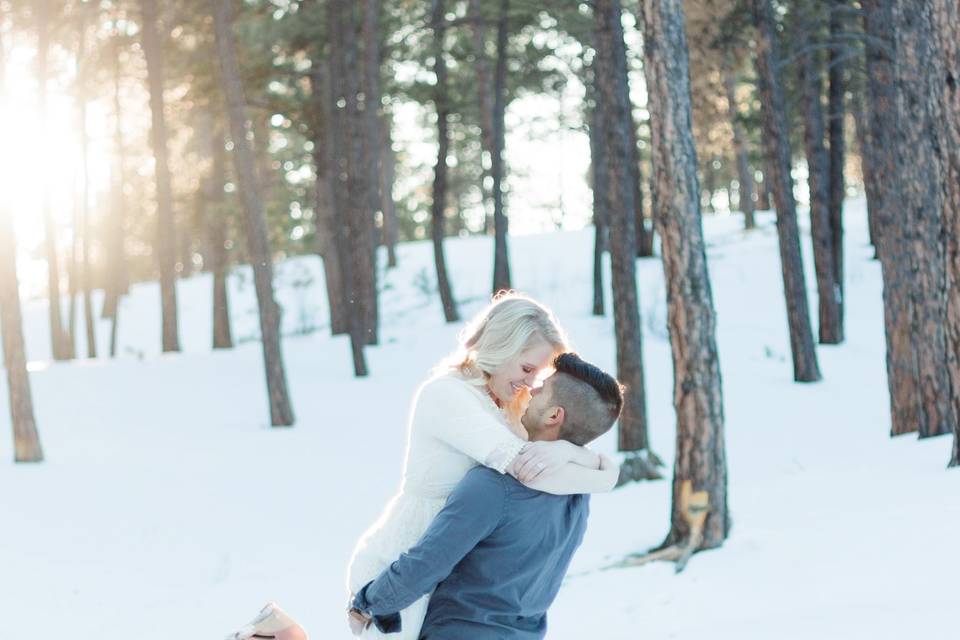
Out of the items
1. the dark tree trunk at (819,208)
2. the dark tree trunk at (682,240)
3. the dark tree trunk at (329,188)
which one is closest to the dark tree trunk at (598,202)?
the dark tree trunk at (819,208)

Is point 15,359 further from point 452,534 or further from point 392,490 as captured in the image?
point 452,534

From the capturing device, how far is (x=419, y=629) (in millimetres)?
3324

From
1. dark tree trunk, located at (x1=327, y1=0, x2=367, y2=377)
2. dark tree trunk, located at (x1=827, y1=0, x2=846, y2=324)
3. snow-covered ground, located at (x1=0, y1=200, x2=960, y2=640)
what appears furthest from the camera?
dark tree trunk, located at (x1=827, y1=0, x2=846, y2=324)

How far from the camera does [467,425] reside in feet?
10.5

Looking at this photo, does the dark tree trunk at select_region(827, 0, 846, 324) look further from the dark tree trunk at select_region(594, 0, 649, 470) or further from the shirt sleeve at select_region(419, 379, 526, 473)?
the shirt sleeve at select_region(419, 379, 526, 473)

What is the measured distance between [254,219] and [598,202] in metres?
10.7

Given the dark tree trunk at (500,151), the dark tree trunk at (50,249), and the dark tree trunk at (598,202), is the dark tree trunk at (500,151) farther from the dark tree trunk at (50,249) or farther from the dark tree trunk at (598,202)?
the dark tree trunk at (50,249)

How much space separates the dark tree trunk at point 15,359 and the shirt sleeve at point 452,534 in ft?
45.5

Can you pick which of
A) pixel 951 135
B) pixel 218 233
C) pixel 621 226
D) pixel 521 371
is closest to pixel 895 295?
pixel 621 226

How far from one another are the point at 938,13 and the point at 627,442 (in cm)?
767

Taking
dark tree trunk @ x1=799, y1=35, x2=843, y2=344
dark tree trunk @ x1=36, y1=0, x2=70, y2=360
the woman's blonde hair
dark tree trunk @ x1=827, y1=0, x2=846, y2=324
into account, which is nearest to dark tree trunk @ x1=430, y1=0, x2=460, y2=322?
dark tree trunk @ x1=799, y1=35, x2=843, y2=344

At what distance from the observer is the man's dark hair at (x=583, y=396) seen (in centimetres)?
307

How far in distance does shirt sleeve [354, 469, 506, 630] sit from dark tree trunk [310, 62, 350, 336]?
2099cm

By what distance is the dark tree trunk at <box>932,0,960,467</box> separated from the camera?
26.4 feet
